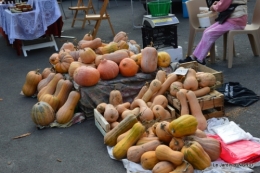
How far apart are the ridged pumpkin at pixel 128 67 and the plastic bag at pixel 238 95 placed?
49.0 inches

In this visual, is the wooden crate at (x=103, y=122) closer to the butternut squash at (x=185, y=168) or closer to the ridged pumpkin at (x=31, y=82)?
the butternut squash at (x=185, y=168)

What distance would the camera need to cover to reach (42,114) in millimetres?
4129

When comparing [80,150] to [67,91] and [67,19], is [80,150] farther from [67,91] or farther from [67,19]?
[67,19]

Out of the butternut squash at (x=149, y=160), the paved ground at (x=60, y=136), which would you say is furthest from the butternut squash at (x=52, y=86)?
the butternut squash at (x=149, y=160)

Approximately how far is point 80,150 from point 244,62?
11.4 feet

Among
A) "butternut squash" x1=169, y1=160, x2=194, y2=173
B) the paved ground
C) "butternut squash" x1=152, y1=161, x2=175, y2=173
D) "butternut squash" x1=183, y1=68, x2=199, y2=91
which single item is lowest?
the paved ground

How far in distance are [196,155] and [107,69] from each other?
73.9 inches

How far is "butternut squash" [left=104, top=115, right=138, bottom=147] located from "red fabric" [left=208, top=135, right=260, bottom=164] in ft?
3.12

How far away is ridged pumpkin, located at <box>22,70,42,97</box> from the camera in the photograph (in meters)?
5.14

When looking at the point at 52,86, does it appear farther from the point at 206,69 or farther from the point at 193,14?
the point at 193,14

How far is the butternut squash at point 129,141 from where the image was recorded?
10.8ft

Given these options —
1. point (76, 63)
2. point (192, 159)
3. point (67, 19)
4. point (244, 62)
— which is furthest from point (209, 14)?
point (67, 19)

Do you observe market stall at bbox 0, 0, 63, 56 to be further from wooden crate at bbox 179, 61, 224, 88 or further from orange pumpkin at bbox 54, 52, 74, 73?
wooden crate at bbox 179, 61, 224, 88

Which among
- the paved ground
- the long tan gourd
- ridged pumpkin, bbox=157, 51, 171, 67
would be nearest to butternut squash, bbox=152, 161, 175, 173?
the paved ground
